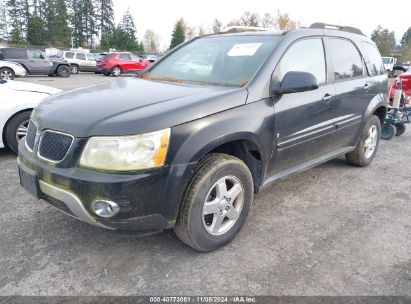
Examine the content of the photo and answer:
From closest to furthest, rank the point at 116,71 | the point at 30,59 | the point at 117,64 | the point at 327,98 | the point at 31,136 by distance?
1. the point at 31,136
2. the point at 327,98
3. the point at 30,59
4. the point at 117,64
5. the point at 116,71

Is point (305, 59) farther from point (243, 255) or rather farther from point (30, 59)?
point (30, 59)

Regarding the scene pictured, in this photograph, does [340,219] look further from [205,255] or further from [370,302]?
[205,255]

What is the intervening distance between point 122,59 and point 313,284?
23650mm

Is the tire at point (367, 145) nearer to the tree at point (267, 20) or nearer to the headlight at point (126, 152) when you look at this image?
the headlight at point (126, 152)

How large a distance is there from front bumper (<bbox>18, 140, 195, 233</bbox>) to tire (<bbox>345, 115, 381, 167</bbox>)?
3.15m


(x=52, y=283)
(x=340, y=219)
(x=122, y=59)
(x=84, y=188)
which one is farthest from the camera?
(x=122, y=59)

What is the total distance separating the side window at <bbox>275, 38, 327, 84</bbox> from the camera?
3128mm

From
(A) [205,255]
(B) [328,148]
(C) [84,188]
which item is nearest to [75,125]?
(C) [84,188]

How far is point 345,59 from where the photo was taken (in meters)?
4.05

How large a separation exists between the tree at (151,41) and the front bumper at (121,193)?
272ft

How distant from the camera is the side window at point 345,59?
152 inches

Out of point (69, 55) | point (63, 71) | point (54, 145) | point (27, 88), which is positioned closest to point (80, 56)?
point (69, 55)

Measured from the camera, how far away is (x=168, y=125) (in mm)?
2262

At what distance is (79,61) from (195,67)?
23569 mm
